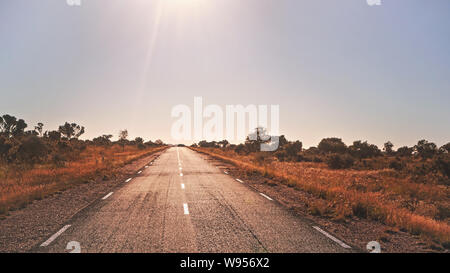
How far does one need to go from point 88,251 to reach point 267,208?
5.72m

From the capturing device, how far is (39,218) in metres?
8.04

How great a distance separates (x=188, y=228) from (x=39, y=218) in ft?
14.3

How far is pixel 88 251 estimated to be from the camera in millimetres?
5250

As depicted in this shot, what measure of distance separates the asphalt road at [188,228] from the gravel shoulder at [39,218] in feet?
1.04

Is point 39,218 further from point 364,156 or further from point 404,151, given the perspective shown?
point 404,151

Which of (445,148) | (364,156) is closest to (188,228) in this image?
(364,156)

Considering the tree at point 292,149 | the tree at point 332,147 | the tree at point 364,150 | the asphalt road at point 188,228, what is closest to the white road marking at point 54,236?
the asphalt road at point 188,228

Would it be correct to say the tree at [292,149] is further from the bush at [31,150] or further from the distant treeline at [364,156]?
the bush at [31,150]

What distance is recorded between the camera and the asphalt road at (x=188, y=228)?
5.57 metres

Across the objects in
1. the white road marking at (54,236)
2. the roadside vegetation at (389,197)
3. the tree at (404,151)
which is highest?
the tree at (404,151)

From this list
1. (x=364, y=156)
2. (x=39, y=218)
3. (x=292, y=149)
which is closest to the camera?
(x=39, y=218)

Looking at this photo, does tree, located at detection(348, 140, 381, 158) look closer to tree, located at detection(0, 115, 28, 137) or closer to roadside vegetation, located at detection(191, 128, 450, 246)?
roadside vegetation, located at detection(191, 128, 450, 246)
